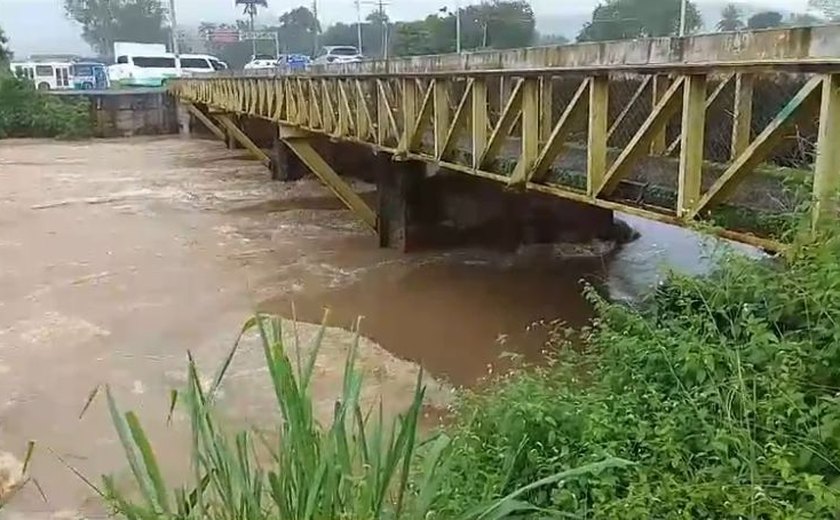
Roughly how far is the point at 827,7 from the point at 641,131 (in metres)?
4.28

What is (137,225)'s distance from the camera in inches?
589

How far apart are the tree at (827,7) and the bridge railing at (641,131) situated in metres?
1.78

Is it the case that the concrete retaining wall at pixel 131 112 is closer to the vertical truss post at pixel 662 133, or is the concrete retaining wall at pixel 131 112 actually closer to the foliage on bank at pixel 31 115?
the foliage on bank at pixel 31 115

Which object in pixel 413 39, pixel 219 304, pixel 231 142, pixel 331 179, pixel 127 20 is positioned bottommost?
pixel 219 304

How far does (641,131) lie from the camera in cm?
532

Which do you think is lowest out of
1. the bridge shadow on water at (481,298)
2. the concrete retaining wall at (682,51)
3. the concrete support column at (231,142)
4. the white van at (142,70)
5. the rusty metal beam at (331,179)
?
the bridge shadow on water at (481,298)

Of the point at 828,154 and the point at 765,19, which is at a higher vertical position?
the point at 765,19

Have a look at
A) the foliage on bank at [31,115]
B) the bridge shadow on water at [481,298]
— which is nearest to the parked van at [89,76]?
the foliage on bank at [31,115]

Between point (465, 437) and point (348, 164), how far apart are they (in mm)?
16282

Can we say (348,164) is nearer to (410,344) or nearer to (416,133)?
(416,133)

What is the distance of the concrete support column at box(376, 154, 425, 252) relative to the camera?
11.9 m

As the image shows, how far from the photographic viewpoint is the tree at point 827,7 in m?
7.95

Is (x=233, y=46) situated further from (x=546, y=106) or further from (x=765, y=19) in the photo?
(x=546, y=106)

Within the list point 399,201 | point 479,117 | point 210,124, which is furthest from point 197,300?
Result: point 210,124
